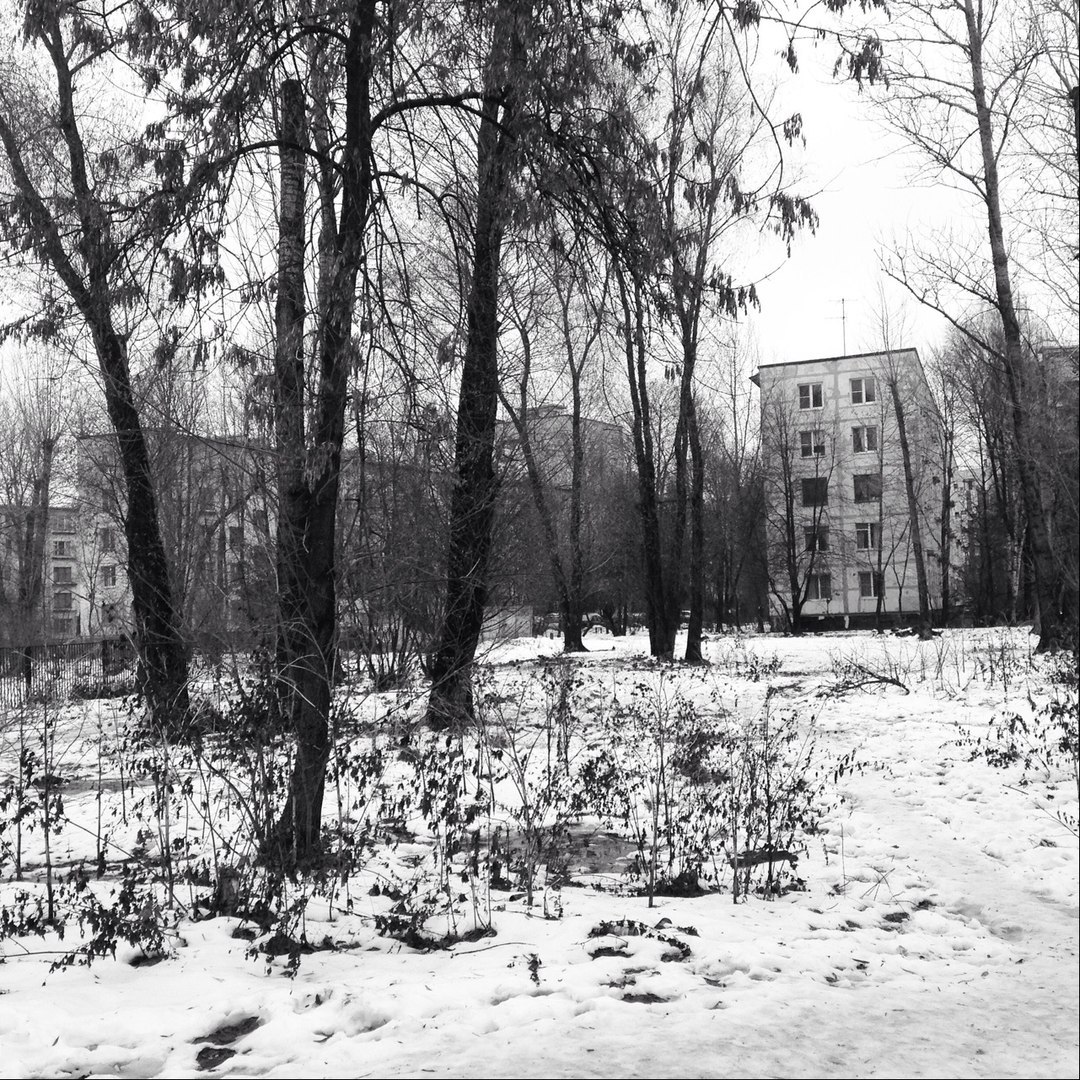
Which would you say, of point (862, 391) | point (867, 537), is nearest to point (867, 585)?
point (867, 537)

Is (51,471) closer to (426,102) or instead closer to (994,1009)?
(426,102)

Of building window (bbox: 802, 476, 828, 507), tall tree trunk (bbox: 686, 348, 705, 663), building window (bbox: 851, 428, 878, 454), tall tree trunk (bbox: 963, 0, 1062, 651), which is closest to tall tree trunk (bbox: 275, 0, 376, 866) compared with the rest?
tall tree trunk (bbox: 963, 0, 1062, 651)

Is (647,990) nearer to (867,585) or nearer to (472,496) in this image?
(472,496)

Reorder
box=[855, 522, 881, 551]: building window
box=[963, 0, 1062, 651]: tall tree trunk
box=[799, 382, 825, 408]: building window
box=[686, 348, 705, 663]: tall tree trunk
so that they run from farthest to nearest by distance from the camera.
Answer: box=[799, 382, 825, 408]: building window, box=[855, 522, 881, 551]: building window, box=[686, 348, 705, 663]: tall tree trunk, box=[963, 0, 1062, 651]: tall tree trunk

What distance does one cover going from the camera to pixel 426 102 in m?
6.09

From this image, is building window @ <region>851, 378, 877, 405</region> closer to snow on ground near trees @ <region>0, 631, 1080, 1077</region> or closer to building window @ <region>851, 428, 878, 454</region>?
building window @ <region>851, 428, 878, 454</region>

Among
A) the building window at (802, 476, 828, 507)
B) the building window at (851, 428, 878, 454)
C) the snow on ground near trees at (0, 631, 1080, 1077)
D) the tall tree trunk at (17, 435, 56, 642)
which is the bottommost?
the snow on ground near trees at (0, 631, 1080, 1077)

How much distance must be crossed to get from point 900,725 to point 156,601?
29.9 feet

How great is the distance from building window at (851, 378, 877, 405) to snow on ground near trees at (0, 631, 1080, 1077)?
43280 mm

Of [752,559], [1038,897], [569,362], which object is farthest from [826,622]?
[1038,897]

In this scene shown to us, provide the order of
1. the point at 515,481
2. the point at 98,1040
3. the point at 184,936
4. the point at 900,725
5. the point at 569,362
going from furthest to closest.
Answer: the point at 569,362 < the point at 515,481 < the point at 900,725 < the point at 184,936 < the point at 98,1040

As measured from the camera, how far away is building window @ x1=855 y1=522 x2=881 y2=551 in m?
46.9

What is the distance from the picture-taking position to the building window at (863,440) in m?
46.7

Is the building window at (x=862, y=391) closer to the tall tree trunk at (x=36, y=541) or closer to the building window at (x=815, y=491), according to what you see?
the building window at (x=815, y=491)
